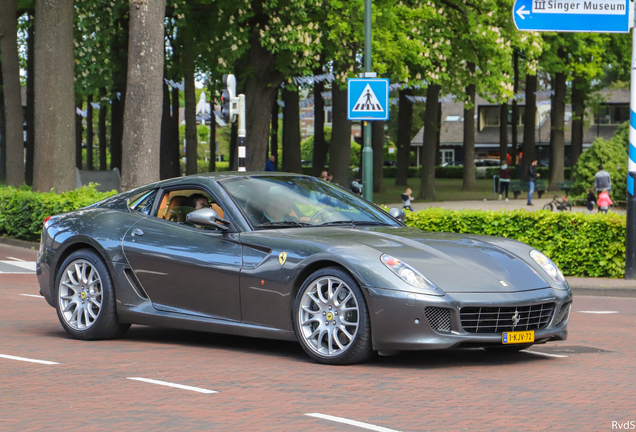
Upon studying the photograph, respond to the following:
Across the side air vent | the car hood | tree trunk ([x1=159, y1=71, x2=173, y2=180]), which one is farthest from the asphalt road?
tree trunk ([x1=159, y1=71, x2=173, y2=180])

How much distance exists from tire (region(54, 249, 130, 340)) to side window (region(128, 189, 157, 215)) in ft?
1.79

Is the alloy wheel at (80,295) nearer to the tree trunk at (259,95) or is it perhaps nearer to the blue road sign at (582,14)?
the blue road sign at (582,14)

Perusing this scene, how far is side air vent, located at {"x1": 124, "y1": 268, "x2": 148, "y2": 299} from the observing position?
8.11 metres

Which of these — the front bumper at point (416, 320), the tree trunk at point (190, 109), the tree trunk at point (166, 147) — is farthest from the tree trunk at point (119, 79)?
the front bumper at point (416, 320)

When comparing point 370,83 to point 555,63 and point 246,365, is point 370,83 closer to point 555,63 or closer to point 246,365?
point 246,365

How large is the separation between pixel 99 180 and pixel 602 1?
76.5 feet

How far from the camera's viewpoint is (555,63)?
38.5m

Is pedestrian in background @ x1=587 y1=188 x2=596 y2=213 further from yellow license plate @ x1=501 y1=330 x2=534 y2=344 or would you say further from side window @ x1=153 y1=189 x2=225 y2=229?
yellow license plate @ x1=501 y1=330 x2=534 y2=344

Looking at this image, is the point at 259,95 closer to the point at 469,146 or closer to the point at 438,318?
the point at 469,146

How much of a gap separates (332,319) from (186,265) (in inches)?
58.0

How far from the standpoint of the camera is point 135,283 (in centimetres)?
814

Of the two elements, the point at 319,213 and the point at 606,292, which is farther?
the point at 606,292

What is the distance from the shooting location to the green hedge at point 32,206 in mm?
19503

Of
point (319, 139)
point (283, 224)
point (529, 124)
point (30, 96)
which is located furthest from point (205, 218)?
point (529, 124)
